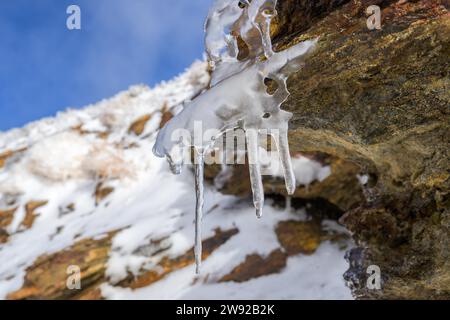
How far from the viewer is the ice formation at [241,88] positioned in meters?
2.55

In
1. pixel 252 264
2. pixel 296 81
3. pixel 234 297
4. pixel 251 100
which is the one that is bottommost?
pixel 234 297

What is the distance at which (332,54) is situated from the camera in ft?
8.57

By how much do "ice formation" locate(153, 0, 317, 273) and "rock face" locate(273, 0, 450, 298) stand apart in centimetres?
24

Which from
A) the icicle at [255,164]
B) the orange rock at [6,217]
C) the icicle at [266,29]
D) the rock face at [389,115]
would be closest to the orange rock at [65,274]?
the orange rock at [6,217]

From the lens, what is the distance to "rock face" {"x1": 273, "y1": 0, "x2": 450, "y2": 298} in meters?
2.44

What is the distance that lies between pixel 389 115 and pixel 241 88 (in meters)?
1.33

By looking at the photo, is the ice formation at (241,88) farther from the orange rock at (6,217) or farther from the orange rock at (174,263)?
the orange rock at (6,217)

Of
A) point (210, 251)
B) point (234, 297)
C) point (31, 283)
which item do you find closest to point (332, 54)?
point (234, 297)

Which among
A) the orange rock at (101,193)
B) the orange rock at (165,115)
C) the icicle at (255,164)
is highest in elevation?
the orange rock at (165,115)

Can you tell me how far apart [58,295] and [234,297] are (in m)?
3.87

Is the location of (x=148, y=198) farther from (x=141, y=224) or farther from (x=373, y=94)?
(x=373, y=94)

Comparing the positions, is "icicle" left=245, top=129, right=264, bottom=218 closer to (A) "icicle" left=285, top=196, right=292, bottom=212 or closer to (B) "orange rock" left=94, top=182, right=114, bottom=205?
(A) "icicle" left=285, top=196, right=292, bottom=212

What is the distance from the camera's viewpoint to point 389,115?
295 cm

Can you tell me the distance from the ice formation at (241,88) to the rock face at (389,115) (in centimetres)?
24
